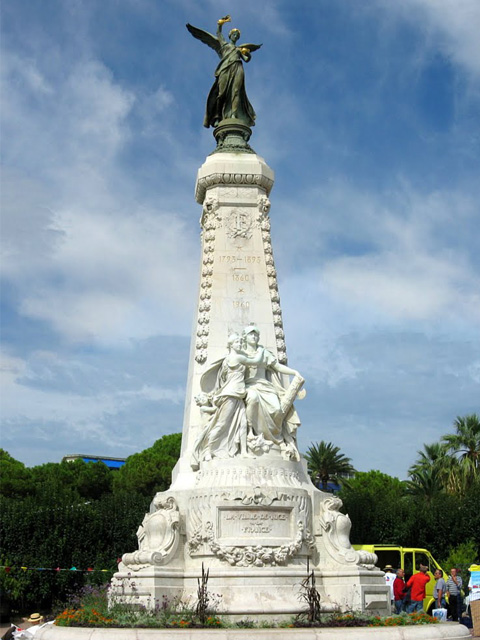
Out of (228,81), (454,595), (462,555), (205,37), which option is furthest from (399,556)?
(205,37)

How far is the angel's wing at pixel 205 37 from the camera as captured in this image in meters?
21.5

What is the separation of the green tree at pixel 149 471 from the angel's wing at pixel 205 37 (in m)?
29.4

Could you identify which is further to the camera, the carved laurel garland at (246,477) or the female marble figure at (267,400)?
the female marble figure at (267,400)

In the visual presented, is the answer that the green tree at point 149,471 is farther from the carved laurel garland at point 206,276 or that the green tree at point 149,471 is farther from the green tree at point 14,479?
the carved laurel garland at point 206,276

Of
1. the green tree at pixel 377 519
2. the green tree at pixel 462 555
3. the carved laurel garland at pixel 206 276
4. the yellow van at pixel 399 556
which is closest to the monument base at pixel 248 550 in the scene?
the carved laurel garland at pixel 206 276

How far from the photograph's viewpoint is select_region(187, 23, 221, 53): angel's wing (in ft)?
70.6

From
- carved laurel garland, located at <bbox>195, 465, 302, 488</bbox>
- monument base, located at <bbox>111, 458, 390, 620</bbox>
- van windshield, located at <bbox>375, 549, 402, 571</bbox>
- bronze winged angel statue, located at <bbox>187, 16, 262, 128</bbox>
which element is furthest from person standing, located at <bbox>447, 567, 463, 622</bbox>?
bronze winged angel statue, located at <bbox>187, 16, 262, 128</bbox>

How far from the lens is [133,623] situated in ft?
42.0

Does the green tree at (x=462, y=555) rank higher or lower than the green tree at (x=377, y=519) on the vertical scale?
lower

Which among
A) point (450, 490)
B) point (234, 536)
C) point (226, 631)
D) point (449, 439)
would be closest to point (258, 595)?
point (234, 536)

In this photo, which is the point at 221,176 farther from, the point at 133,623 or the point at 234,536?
the point at 133,623

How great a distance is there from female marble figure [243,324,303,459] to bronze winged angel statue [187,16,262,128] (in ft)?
22.4

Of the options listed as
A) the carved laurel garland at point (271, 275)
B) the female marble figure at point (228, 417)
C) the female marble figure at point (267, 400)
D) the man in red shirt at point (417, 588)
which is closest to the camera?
the female marble figure at point (228, 417)

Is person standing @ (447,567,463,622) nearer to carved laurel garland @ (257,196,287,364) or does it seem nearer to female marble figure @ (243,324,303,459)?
female marble figure @ (243,324,303,459)
